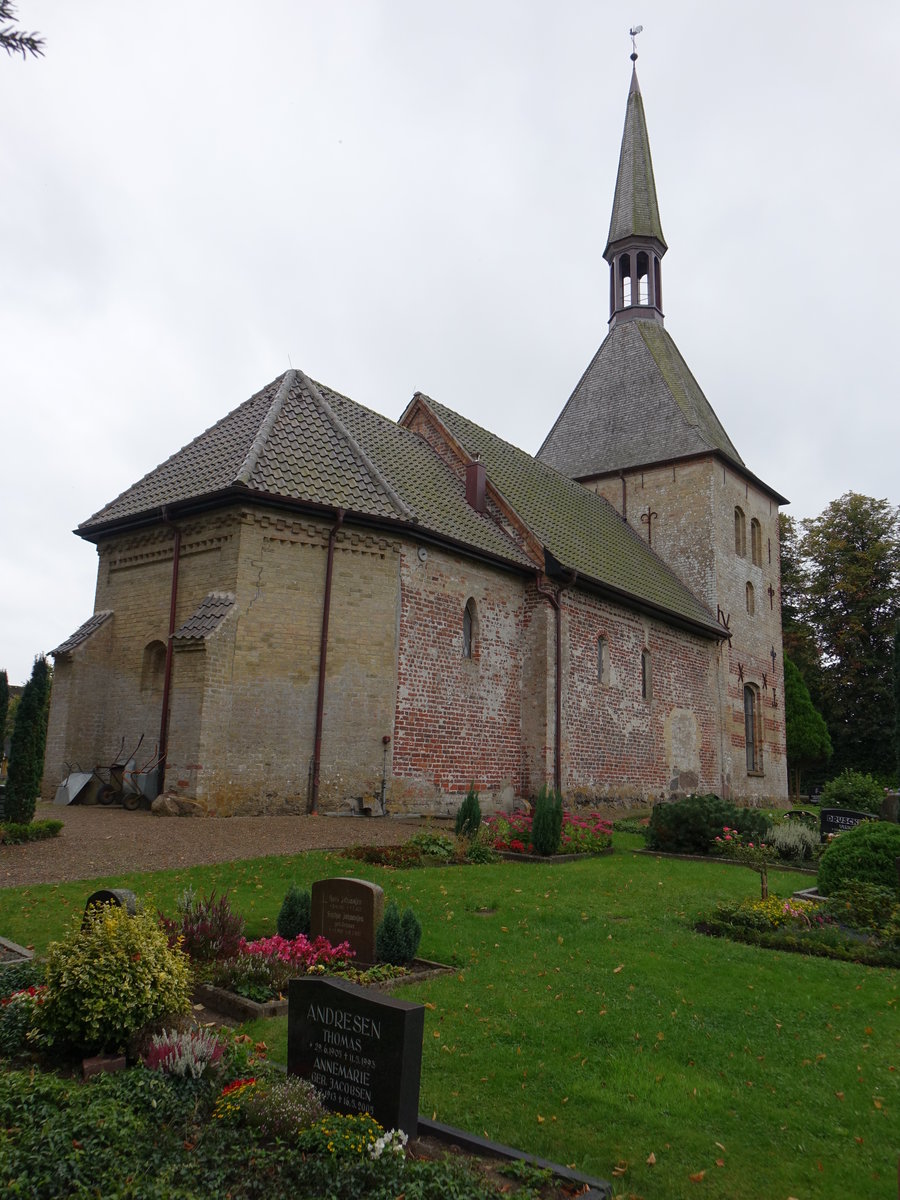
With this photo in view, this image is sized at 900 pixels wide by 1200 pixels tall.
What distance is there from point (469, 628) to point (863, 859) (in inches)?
369

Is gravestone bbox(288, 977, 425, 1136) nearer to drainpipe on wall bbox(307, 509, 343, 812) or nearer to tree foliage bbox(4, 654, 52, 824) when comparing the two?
tree foliage bbox(4, 654, 52, 824)

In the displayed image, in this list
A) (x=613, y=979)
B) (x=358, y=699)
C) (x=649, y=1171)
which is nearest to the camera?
(x=649, y=1171)

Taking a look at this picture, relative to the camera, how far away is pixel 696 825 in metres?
13.6

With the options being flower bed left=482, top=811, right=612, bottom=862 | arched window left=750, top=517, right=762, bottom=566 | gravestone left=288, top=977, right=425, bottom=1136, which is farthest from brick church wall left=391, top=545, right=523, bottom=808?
arched window left=750, top=517, right=762, bottom=566

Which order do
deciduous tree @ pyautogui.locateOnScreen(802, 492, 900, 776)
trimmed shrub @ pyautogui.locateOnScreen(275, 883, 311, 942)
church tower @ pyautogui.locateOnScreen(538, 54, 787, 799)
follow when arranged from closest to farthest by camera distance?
trimmed shrub @ pyautogui.locateOnScreen(275, 883, 311, 942), church tower @ pyautogui.locateOnScreen(538, 54, 787, 799), deciduous tree @ pyautogui.locateOnScreen(802, 492, 900, 776)

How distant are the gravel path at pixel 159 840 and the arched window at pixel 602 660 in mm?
6997

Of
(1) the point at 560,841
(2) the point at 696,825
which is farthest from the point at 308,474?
(2) the point at 696,825

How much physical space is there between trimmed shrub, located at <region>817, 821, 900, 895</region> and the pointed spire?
25692 millimetres

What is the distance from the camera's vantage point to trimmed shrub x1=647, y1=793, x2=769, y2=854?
1362 centimetres

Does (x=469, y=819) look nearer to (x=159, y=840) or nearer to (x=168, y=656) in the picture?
(x=159, y=840)

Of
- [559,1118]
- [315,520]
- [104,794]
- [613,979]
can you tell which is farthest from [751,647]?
[559,1118]

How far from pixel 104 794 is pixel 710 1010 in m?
12.2

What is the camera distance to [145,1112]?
3842 millimetres

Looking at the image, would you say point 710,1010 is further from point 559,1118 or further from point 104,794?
point 104,794
